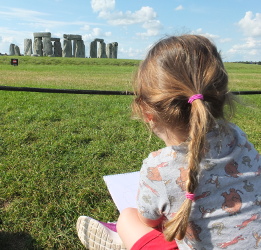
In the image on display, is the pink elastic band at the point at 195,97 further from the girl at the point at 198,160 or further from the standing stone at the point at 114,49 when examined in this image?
the standing stone at the point at 114,49

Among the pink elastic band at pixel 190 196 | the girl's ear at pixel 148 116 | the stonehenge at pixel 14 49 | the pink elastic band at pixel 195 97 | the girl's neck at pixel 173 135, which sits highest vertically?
the stonehenge at pixel 14 49

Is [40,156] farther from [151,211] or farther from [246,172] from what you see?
[246,172]

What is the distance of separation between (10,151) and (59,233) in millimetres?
1458

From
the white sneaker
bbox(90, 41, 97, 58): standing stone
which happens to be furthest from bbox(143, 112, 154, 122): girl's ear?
bbox(90, 41, 97, 58): standing stone

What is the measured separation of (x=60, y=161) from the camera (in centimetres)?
284

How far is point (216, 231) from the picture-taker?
1.14m

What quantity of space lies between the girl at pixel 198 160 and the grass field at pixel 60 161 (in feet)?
0.88

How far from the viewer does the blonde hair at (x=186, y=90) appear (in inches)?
41.7

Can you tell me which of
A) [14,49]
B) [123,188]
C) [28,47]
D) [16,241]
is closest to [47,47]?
[28,47]

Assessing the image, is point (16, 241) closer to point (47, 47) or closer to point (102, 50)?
point (47, 47)

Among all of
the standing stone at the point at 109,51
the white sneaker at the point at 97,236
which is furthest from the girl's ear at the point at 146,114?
the standing stone at the point at 109,51

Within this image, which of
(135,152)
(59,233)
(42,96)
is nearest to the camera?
(59,233)

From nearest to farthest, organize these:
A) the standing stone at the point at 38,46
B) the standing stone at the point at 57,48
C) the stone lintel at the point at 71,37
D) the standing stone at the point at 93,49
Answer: the standing stone at the point at 38,46
the standing stone at the point at 57,48
the stone lintel at the point at 71,37
the standing stone at the point at 93,49

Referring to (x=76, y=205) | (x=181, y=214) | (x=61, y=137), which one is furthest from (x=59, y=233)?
(x=61, y=137)
